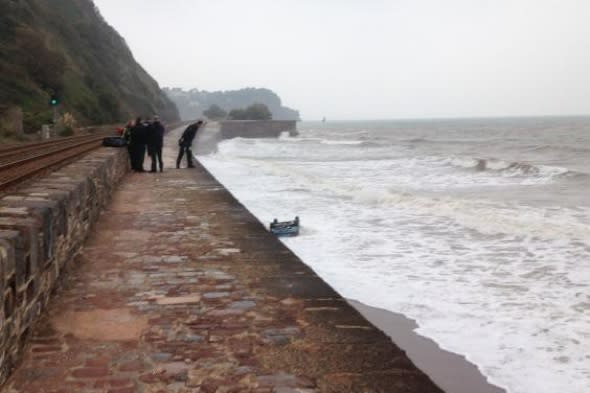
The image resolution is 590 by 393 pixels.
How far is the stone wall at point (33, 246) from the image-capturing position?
10.1ft

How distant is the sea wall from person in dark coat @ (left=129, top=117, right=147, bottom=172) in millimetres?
60167

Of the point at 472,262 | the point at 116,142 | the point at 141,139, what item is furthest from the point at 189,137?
the point at 472,262

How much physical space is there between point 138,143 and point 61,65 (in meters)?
27.8

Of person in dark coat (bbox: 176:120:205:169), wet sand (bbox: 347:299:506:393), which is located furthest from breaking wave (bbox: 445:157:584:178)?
wet sand (bbox: 347:299:506:393)

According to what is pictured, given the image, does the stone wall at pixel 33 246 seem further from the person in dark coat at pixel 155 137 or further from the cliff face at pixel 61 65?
the cliff face at pixel 61 65

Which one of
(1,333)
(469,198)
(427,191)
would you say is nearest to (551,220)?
(469,198)

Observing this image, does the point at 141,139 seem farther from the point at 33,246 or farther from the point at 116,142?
the point at 33,246

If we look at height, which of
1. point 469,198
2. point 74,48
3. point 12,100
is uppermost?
point 74,48

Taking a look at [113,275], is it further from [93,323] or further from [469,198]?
[469,198]

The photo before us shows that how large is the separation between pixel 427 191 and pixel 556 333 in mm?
Result: 13550

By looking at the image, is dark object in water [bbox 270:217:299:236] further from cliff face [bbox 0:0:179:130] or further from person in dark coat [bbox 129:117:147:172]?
cliff face [bbox 0:0:179:130]

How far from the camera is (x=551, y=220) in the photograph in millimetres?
12109

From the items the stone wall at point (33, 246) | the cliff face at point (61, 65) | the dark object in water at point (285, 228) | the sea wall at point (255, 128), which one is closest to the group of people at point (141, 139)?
the dark object in water at point (285, 228)

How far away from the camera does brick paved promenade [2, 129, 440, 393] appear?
10.6 ft
